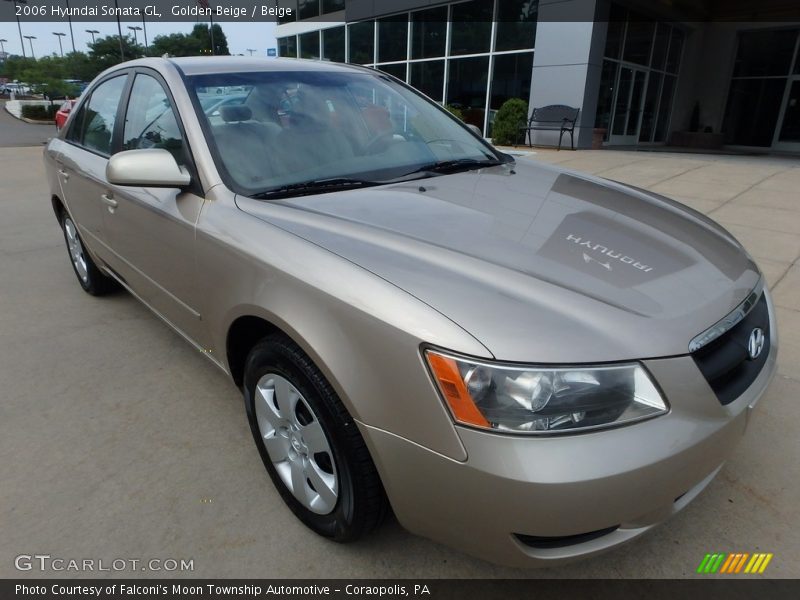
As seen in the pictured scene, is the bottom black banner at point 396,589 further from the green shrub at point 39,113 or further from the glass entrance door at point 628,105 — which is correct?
the green shrub at point 39,113

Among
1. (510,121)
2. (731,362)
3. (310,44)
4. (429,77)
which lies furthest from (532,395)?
(310,44)

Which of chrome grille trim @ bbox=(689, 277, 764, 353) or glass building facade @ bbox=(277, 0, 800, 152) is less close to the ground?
glass building facade @ bbox=(277, 0, 800, 152)

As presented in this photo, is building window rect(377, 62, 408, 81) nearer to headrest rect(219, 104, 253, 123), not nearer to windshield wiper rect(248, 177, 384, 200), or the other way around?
headrest rect(219, 104, 253, 123)

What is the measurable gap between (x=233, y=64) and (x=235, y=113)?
0.49 metres

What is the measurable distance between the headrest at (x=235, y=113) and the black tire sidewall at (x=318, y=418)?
1.04m

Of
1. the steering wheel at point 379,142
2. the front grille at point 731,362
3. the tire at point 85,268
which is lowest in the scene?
the tire at point 85,268

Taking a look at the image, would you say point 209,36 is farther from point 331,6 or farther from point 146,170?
point 146,170

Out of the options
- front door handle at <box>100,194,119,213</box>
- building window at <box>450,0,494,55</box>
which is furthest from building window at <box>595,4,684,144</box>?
front door handle at <box>100,194,119,213</box>

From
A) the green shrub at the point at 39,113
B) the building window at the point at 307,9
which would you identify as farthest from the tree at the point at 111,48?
the building window at the point at 307,9

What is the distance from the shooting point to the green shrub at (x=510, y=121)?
13297mm

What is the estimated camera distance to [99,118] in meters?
3.40

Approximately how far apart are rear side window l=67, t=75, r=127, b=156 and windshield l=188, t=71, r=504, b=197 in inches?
40.0

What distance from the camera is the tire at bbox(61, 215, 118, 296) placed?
155 inches

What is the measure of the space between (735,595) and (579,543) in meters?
0.70
